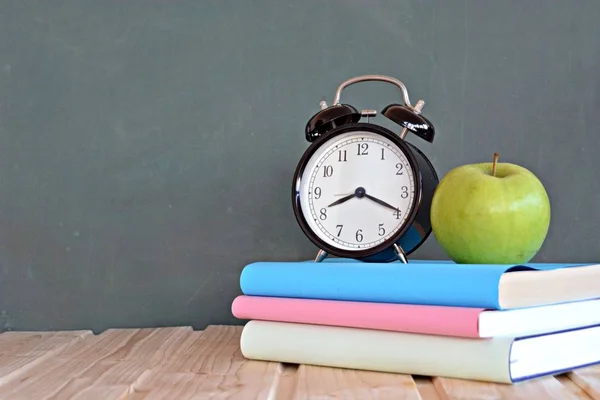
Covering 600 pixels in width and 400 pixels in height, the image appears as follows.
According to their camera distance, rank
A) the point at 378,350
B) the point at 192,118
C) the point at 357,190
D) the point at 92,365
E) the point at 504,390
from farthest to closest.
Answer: the point at 192,118, the point at 357,190, the point at 92,365, the point at 378,350, the point at 504,390

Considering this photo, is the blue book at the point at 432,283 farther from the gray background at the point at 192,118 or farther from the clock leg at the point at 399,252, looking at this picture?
the gray background at the point at 192,118

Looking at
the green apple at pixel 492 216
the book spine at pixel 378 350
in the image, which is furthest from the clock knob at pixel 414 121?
the book spine at pixel 378 350

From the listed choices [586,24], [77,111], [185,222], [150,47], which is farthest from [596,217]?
[77,111]

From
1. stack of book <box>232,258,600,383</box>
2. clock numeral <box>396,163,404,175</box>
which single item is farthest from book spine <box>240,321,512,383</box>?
clock numeral <box>396,163,404,175</box>

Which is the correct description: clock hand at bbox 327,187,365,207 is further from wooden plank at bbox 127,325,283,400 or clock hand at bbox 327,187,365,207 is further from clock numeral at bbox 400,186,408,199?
wooden plank at bbox 127,325,283,400

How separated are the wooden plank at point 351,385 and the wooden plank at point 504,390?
0.04 metres

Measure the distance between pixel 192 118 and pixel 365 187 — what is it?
44 cm

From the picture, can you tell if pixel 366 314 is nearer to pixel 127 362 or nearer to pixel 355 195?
pixel 355 195

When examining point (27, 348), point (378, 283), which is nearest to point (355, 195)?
point (378, 283)

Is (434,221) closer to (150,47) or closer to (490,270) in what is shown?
(490,270)

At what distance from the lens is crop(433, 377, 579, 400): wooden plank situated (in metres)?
0.75

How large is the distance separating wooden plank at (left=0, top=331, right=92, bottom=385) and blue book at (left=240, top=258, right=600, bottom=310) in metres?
0.35

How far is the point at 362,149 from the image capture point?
1.11 m

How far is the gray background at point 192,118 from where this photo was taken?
4.24ft
